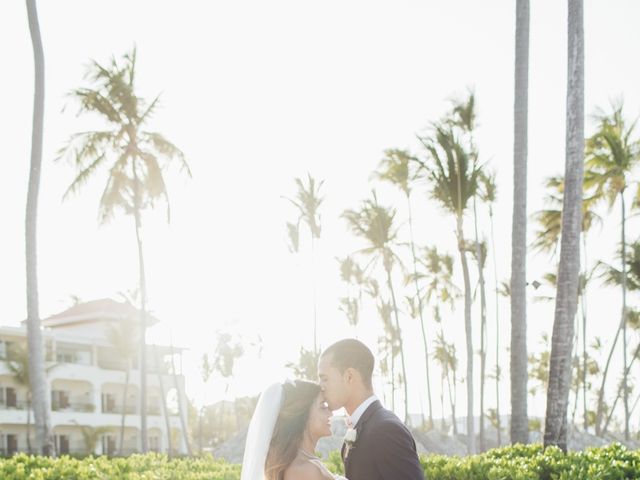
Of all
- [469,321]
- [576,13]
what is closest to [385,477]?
[576,13]

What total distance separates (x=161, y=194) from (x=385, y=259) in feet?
40.6

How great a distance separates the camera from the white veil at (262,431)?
546 centimetres

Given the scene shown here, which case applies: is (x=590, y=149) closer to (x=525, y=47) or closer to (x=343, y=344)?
(x=525, y=47)

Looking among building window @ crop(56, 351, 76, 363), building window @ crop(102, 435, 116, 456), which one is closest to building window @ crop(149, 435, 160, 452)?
building window @ crop(102, 435, 116, 456)

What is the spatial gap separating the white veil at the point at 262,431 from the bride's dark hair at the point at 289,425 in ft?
0.11

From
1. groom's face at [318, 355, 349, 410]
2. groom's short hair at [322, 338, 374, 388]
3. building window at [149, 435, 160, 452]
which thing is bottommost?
building window at [149, 435, 160, 452]

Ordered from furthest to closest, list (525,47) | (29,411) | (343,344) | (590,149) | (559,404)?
(29,411) < (590,149) < (525,47) < (559,404) < (343,344)

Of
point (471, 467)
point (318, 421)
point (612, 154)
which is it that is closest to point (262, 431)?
point (318, 421)

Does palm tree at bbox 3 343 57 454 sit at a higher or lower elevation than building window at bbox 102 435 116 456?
higher

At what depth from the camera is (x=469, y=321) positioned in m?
33.0

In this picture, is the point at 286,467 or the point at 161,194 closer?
the point at 286,467

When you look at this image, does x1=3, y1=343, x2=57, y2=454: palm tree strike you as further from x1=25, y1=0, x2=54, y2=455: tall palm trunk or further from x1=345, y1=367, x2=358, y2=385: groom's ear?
x1=345, y1=367, x2=358, y2=385: groom's ear

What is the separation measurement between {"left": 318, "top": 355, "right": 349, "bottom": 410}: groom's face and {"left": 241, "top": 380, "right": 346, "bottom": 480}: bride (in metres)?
0.06

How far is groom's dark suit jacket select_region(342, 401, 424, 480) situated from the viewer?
537cm
